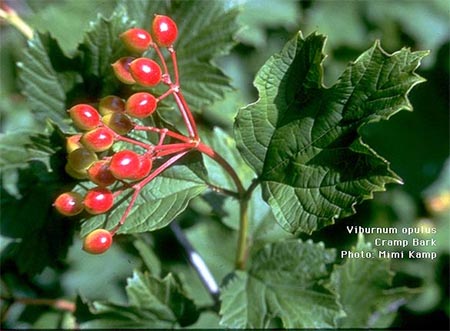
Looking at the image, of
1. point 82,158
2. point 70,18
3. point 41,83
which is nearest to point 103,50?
point 41,83

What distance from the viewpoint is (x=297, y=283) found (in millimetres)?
1420

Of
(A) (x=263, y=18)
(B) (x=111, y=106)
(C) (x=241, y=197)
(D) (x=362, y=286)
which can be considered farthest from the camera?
(A) (x=263, y=18)

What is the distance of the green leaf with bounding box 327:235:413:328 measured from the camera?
153cm

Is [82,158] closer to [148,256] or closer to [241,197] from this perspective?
[241,197]

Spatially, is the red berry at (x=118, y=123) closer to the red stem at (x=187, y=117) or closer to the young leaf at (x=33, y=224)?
the red stem at (x=187, y=117)

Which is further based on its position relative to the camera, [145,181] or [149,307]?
[149,307]

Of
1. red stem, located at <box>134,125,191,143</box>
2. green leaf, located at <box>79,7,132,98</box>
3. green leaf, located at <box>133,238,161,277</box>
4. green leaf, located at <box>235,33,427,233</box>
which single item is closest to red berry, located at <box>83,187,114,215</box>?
red stem, located at <box>134,125,191,143</box>

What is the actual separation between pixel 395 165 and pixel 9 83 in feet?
4.49

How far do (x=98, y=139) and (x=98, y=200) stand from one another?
9 centimetres

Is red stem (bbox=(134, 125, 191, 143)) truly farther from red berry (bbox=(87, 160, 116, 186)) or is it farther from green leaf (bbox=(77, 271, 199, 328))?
green leaf (bbox=(77, 271, 199, 328))

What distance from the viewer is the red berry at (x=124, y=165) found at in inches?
40.9

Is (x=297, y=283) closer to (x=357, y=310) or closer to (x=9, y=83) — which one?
(x=357, y=310)

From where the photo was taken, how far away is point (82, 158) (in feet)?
3.62

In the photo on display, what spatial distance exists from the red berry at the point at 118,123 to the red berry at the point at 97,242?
0.14 metres
